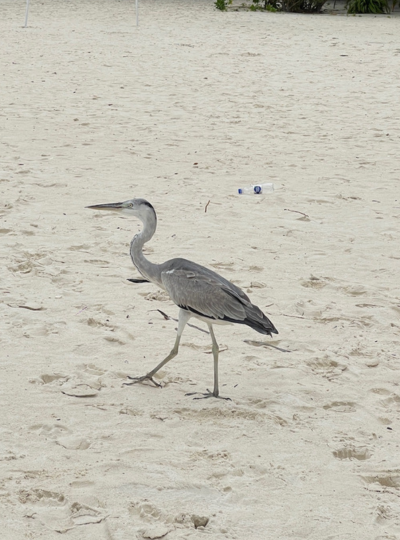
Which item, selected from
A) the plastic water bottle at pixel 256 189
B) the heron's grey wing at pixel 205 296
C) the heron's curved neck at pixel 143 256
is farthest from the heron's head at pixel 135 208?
the plastic water bottle at pixel 256 189

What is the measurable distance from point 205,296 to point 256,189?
3.75m

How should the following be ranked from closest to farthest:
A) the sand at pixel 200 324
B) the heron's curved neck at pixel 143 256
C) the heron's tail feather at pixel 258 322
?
the sand at pixel 200 324 → the heron's tail feather at pixel 258 322 → the heron's curved neck at pixel 143 256

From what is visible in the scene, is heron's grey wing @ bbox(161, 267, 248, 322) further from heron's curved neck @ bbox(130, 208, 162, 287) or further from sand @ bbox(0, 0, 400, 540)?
sand @ bbox(0, 0, 400, 540)

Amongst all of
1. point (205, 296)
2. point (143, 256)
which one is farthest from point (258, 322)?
point (143, 256)

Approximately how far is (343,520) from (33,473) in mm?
1267

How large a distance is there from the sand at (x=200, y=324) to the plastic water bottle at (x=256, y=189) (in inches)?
5.8

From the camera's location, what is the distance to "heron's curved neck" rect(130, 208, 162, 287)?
4227 mm

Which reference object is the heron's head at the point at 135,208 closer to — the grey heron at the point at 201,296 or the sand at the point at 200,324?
the grey heron at the point at 201,296

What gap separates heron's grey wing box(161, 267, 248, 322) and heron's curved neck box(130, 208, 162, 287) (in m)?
0.13

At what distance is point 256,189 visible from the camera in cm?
766

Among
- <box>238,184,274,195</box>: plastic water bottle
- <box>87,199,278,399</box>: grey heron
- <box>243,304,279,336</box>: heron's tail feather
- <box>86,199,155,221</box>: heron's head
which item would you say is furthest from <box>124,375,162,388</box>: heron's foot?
<box>238,184,274,195</box>: plastic water bottle

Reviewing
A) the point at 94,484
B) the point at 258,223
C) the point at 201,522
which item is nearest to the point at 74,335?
the point at 94,484

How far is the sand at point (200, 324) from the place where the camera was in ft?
11.2

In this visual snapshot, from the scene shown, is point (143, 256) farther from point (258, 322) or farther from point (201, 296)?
point (258, 322)
